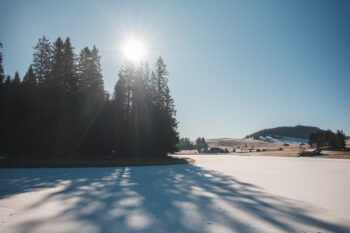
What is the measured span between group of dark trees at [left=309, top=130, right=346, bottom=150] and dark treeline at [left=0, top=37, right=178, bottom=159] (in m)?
53.1

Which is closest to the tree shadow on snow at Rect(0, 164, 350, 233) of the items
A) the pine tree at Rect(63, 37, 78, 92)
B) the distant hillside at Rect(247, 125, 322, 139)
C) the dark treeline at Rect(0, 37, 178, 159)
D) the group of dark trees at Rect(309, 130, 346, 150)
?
the dark treeline at Rect(0, 37, 178, 159)

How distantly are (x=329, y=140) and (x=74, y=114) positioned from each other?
2835 inches

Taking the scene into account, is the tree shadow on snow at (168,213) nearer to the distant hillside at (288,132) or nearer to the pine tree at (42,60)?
the pine tree at (42,60)

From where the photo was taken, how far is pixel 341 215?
3672mm

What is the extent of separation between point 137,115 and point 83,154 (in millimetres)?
7183

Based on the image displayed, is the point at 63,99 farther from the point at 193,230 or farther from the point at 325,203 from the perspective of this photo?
the point at 325,203

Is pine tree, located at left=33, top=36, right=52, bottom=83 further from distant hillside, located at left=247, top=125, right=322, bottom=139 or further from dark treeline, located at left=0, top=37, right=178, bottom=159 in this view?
distant hillside, located at left=247, top=125, right=322, bottom=139

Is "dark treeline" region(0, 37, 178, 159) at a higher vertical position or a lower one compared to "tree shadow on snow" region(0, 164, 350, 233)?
higher

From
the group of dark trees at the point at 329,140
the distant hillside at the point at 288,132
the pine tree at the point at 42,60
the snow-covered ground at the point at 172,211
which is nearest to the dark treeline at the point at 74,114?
the pine tree at the point at 42,60

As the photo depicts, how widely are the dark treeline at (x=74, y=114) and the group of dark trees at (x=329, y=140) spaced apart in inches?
2090

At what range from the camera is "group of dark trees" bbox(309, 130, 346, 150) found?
49.0 m

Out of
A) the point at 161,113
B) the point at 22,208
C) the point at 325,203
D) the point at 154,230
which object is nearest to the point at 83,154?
the point at 161,113

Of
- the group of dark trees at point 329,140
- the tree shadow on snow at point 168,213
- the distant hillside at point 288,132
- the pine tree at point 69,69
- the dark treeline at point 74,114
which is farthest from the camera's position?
the distant hillside at point 288,132

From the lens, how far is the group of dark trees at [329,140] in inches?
1929
